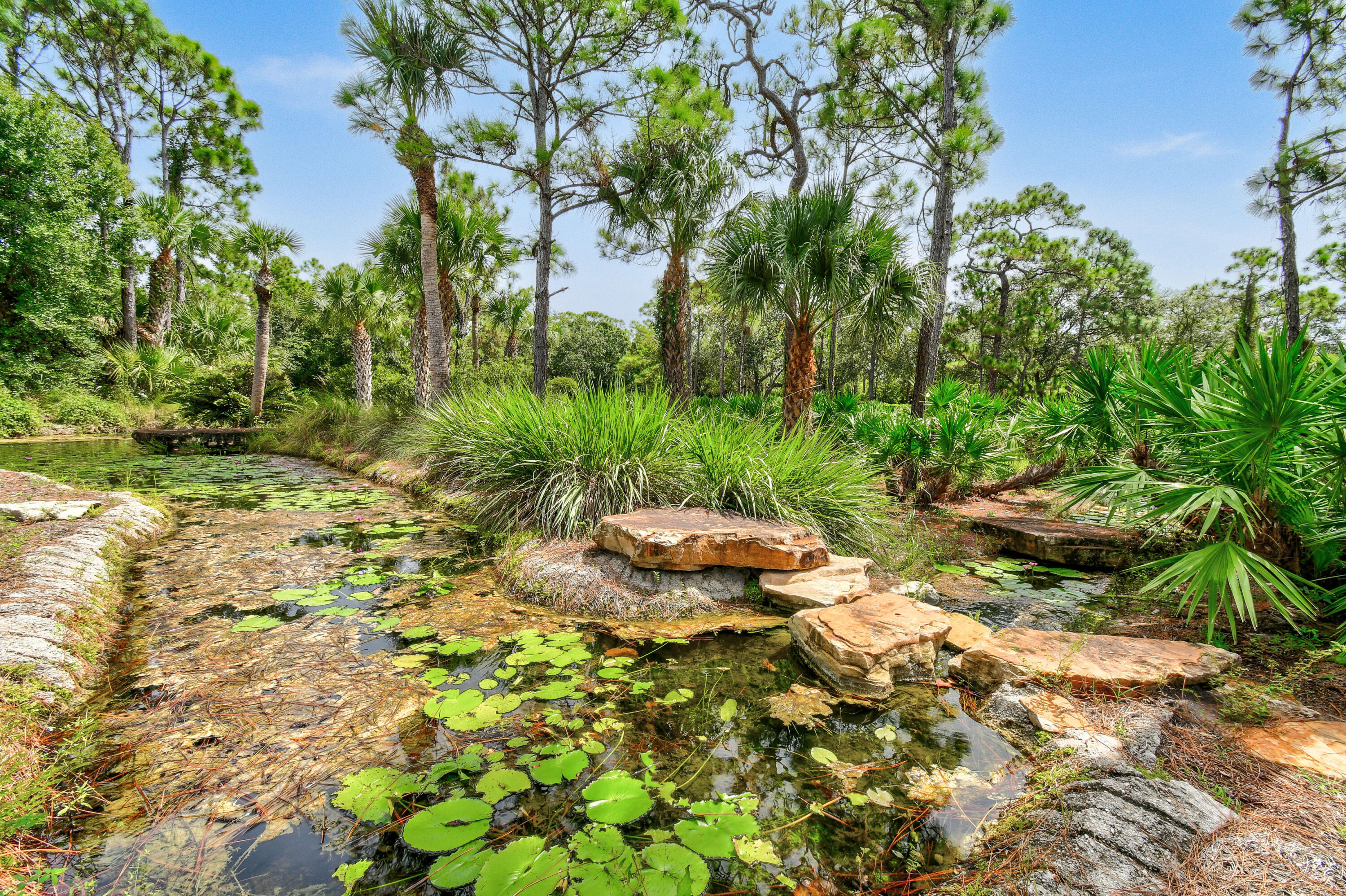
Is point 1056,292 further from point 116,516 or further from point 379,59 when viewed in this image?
point 116,516

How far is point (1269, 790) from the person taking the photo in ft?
5.08

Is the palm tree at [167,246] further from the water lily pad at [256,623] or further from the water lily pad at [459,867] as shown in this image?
the water lily pad at [459,867]

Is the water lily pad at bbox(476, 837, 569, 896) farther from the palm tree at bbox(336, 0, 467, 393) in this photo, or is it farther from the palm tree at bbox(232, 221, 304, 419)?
the palm tree at bbox(232, 221, 304, 419)

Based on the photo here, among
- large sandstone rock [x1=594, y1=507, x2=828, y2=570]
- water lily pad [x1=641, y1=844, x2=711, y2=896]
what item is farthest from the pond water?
large sandstone rock [x1=594, y1=507, x2=828, y2=570]

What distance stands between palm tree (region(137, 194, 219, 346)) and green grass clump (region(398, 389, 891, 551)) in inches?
710

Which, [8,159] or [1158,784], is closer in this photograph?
[1158,784]

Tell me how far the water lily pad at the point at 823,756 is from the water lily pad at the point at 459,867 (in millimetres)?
1206

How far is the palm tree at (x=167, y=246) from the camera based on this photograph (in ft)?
50.9

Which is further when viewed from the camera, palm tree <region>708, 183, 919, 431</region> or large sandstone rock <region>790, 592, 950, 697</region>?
palm tree <region>708, 183, 919, 431</region>

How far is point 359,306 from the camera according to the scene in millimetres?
13141

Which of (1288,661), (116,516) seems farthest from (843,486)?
(116,516)

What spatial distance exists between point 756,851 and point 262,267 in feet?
56.9

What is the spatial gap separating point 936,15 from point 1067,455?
8.62 m

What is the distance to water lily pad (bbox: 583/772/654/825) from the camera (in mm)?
1480
